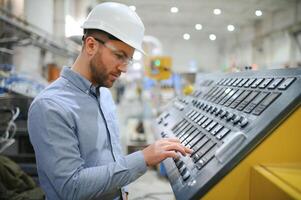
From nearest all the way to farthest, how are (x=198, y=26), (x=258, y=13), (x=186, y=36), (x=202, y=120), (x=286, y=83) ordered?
(x=286, y=83), (x=202, y=120), (x=258, y=13), (x=198, y=26), (x=186, y=36)

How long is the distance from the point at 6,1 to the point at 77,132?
148 inches

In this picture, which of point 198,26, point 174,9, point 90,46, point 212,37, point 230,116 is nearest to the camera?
point 230,116

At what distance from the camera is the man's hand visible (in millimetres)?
1127

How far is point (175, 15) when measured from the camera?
11766mm

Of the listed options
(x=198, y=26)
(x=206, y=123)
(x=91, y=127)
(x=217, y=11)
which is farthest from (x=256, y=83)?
(x=198, y=26)

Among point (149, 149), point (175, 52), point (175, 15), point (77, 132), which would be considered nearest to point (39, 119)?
point (77, 132)

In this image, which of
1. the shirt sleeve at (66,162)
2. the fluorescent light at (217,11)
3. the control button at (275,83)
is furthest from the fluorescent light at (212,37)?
the shirt sleeve at (66,162)

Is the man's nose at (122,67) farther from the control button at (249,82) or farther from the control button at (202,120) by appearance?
the control button at (249,82)

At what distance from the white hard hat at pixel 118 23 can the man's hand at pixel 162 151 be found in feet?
1.41

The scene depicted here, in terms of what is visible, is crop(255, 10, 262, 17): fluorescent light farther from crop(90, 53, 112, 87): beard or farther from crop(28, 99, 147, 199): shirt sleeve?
crop(28, 99, 147, 199): shirt sleeve

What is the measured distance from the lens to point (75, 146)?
3.69ft

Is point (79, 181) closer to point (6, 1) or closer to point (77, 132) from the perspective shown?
point (77, 132)

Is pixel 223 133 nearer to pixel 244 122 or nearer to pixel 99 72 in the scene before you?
pixel 244 122

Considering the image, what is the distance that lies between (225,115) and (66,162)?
618mm
